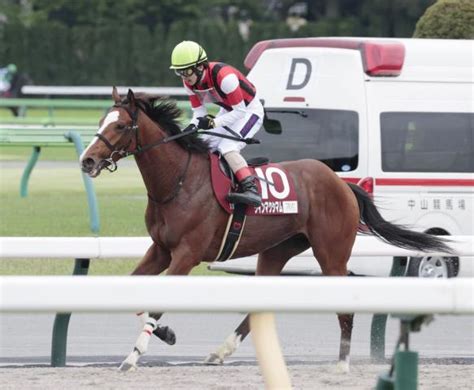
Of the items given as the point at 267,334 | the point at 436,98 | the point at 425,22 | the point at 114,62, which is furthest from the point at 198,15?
the point at 267,334

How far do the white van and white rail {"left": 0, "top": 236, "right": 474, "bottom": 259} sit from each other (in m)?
1.94

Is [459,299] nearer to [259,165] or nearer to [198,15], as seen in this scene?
[259,165]

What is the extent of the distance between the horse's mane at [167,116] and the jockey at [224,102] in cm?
10

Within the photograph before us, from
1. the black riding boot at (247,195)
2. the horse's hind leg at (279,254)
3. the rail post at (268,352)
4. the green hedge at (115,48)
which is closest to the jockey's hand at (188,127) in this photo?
the black riding boot at (247,195)

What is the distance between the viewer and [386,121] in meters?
12.3

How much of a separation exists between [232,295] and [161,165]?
4616mm

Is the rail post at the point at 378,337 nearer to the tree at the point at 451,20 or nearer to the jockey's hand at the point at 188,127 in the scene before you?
the jockey's hand at the point at 188,127

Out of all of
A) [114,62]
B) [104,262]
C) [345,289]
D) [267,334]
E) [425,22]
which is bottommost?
[114,62]

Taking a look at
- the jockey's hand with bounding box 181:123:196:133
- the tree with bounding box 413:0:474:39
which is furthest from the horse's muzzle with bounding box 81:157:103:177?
the tree with bounding box 413:0:474:39

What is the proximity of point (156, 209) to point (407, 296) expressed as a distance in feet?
15.2

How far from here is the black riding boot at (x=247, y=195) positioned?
9.18 m

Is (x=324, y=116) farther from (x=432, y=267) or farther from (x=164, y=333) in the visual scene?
(x=164, y=333)

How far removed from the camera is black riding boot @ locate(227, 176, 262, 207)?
9.18m

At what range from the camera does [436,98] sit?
41.3ft
